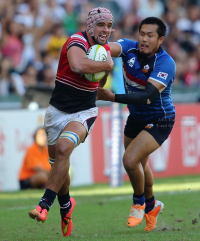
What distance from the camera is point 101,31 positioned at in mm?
6160

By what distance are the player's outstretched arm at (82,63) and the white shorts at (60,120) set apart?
575mm

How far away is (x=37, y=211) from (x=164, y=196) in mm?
4777

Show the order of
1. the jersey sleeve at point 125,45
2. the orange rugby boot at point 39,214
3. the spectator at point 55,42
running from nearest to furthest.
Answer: the orange rugby boot at point 39,214 → the jersey sleeve at point 125,45 → the spectator at point 55,42

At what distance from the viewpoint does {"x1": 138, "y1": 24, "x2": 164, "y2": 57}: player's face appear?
6500 millimetres

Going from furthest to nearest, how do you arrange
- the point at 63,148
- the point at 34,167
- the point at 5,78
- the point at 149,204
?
the point at 5,78
the point at 34,167
the point at 149,204
the point at 63,148

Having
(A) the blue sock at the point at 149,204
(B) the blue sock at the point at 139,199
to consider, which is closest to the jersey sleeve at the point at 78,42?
(B) the blue sock at the point at 139,199

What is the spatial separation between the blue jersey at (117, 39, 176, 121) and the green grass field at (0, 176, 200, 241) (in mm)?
1133

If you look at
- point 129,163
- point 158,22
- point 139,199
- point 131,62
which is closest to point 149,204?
point 139,199

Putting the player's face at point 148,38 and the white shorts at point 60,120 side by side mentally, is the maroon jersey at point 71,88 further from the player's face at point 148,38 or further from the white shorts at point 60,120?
Answer: the player's face at point 148,38

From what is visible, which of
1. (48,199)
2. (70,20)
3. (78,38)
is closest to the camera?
(48,199)

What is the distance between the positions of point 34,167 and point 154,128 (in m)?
5.18

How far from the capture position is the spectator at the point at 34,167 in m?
11.2

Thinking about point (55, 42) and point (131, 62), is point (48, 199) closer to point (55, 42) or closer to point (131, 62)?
point (131, 62)

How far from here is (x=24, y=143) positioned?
11656 millimetres
